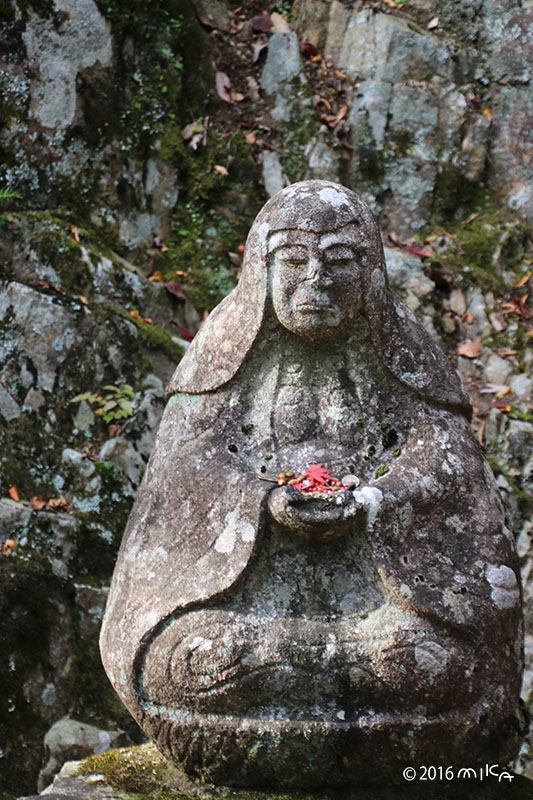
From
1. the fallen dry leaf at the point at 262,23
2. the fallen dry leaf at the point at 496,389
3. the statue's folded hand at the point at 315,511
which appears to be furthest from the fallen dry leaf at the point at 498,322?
the statue's folded hand at the point at 315,511

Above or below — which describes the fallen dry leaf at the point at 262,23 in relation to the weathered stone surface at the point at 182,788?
above

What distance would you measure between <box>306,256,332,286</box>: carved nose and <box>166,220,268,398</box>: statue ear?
0.74ft

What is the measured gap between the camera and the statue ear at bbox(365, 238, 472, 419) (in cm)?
437

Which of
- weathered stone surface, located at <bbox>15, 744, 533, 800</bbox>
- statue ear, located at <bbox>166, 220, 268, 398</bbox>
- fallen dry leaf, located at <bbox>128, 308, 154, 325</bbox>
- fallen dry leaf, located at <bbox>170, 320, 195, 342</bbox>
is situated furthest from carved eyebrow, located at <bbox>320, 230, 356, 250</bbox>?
fallen dry leaf, located at <bbox>170, 320, 195, 342</bbox>

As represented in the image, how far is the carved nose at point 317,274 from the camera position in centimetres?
420

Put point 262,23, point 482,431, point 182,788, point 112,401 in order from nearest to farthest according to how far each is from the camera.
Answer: point 182,788 → point 112,401 → point 482,431 → point 262,23

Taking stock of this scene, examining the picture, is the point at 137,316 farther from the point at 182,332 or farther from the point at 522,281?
the point at 522,281

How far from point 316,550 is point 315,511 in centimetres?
27

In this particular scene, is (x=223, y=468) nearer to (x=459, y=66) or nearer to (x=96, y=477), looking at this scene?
(x=96, y=477)

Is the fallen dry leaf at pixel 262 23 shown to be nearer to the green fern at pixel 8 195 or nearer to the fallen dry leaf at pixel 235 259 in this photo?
the fallen dry leaf at pixel 235 259

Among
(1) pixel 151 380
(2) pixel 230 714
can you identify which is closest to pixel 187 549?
(2) pixel 230 714

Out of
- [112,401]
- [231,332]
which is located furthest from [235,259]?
[231,332]

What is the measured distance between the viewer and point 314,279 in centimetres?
420

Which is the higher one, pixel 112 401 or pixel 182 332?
pixel 182 332
